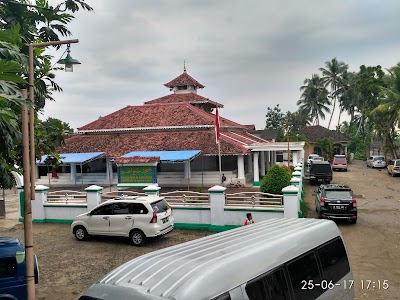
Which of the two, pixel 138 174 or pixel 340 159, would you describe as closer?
pixel 138 174

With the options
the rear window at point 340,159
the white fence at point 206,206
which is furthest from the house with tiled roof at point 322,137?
the white fence at point 206,206

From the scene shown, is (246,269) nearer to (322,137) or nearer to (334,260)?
(334,260)

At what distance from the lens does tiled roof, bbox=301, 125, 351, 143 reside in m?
54.8

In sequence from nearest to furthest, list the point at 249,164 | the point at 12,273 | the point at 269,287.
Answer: the point at 269,287 → the point at 12,273 → the point at 249,164

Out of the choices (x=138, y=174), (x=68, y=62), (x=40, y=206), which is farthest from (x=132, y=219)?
(x=138, y=174)

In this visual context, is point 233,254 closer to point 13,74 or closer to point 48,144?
point 13,74

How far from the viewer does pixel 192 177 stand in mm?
27781

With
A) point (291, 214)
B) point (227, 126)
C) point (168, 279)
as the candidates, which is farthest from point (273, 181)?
point (227, 126)

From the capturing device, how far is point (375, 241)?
465 inches

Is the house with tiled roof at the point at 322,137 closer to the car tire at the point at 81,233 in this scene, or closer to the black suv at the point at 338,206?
the black suv at the point at 338,206

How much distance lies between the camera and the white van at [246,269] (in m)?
3.58

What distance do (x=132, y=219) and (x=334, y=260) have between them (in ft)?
24.6

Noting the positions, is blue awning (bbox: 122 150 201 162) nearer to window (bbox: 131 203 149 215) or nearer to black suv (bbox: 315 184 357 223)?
black suv (bbox: 315 184 357 223)

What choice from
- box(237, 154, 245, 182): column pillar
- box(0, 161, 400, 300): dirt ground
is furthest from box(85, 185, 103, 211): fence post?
box(237, 154, 245, 182): column pillar
